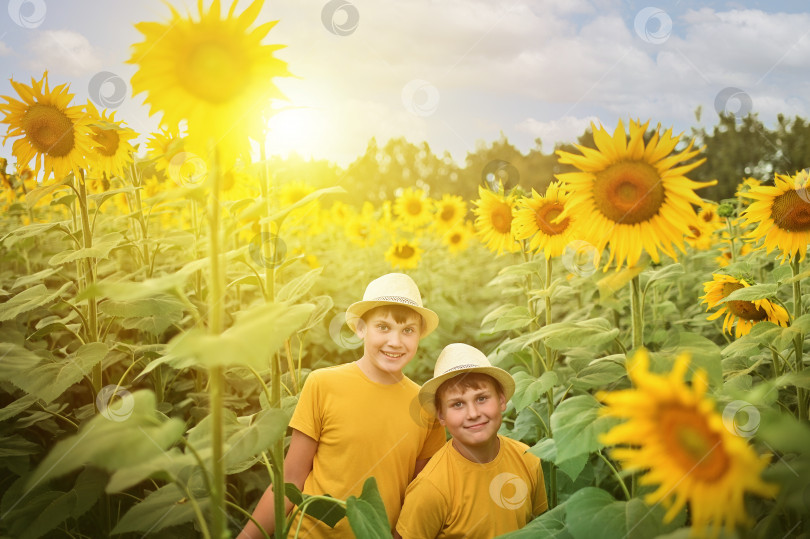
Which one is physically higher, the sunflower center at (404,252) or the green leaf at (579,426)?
the sunflower center at (404,252)

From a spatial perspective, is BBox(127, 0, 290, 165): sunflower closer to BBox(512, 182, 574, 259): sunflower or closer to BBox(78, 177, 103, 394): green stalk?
BBox(78, 177, 103, 394): green stalk

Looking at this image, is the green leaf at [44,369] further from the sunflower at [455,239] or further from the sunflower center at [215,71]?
the sunflower at [455,239]

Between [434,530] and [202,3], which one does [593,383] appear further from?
→ [202,3]

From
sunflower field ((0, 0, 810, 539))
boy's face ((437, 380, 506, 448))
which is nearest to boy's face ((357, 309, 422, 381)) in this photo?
boy's face ((437, 380, 506, 448))

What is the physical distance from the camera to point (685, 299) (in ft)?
16.2

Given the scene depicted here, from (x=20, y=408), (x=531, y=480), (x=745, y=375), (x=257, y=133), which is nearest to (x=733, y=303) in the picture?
(x=745, y=375)

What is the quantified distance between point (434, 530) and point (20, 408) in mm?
1743

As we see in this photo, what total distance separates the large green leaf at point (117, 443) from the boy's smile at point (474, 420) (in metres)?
1.53

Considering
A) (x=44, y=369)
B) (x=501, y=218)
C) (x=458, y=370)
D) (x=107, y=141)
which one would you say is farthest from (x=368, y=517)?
(x=501, y=218)

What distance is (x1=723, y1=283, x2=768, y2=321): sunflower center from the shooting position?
2.64 meters

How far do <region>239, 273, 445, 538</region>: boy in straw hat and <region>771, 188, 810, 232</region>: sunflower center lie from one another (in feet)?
5.34

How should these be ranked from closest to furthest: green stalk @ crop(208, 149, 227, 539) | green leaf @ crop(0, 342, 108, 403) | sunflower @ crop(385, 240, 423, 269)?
green stalk @ crop(208, 149, 227, 539) → green leaf @ crop(0, 342, 108, 403) → sunflower @ crop(385, 240, 423, 269)

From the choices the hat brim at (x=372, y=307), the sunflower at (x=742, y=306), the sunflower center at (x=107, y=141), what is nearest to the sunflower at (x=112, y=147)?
the sunflower center at (x=107, y=141)

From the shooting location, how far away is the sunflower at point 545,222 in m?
2.73
